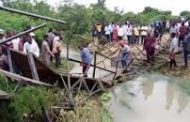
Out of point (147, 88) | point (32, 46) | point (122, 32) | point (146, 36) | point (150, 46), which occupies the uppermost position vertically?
point (32, 46)

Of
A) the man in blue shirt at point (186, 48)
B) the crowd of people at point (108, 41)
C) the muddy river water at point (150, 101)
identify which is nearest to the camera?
the muddy river water at point (150, 101)

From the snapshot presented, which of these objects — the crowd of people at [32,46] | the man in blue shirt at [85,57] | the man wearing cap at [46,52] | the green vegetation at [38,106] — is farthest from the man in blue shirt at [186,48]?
the green vegetation at [38,106]

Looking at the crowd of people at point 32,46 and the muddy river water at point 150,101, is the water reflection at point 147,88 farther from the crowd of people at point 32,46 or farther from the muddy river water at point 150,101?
the crowd of people at point 32,46

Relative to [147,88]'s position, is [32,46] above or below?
above

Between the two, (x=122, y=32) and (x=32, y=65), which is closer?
(x=32, y=65)

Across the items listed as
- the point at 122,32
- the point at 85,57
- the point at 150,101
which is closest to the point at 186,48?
the point at 150,101

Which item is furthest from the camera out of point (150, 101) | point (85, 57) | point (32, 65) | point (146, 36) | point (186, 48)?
point (146, 36)

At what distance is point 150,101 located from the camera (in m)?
13.3

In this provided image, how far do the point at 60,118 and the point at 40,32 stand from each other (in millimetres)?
12024

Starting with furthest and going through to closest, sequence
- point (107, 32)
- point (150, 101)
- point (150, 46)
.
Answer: point (107, 32) < point (150, 46) < point (150, 101)

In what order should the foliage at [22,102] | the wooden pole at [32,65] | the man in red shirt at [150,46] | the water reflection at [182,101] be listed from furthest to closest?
the man in red shirt at [150,46] < the water reflection at [182,101] < the wooden pole at [32,65] < the foliage at [22,102]

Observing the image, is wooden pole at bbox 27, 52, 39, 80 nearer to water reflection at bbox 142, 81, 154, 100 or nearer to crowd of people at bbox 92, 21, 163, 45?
water reflection at bbox 142, 81, 154, 100

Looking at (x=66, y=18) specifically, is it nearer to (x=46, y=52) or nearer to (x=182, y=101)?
(x=46, y=52)

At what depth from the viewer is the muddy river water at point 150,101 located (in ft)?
37.9
